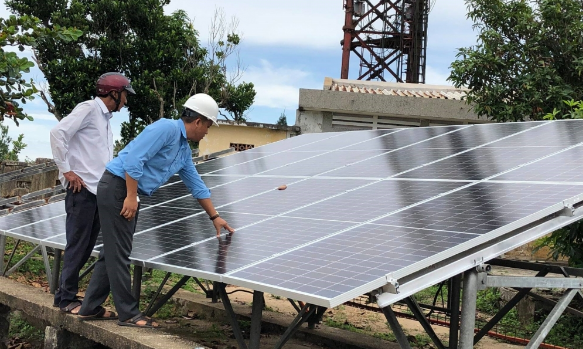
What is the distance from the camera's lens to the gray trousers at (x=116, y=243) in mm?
5801

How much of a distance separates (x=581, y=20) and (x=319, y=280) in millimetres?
11496

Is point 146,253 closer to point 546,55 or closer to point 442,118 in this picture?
point 546,55

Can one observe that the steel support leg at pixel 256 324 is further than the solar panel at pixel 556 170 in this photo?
Yes

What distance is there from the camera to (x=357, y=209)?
235 inches

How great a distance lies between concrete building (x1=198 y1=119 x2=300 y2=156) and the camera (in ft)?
68.2

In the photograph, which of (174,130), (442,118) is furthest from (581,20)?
(174,130)

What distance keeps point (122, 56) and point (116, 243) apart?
19.3 m

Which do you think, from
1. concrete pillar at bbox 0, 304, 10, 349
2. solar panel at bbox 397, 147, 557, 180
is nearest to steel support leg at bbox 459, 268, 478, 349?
solar panel at bbox 397, 147, 557, 180

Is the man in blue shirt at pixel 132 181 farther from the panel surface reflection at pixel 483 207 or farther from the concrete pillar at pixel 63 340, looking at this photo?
the panel surface reflection at pixel 483 207

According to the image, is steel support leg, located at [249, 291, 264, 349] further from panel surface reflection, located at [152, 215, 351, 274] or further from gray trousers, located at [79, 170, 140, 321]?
gray trousers, located at [79, 170, 140, 321]

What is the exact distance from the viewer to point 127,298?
6.10m

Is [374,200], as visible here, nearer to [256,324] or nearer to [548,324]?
[256,324]

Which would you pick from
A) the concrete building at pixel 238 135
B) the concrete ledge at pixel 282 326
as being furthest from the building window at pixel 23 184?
the concrete building at pixel 238 135

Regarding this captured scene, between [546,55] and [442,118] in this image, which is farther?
[442,118]
